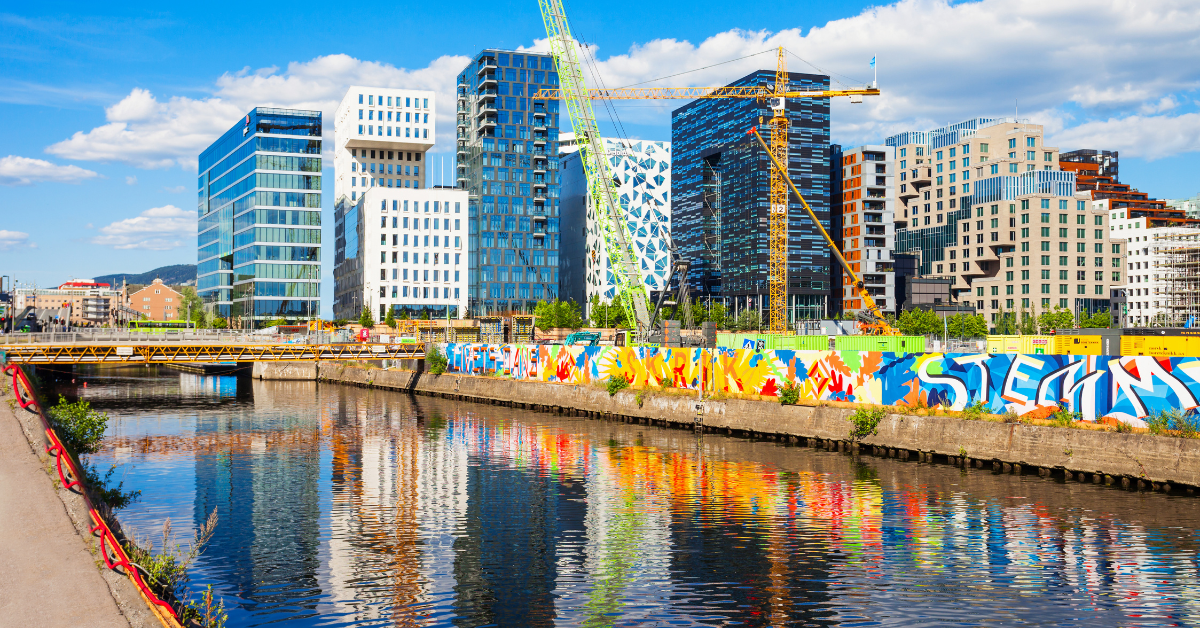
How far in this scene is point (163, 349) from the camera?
8538 centimetres

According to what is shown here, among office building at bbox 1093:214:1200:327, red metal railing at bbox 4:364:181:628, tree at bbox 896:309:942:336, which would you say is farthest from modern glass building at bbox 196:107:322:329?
red metal railing at bbox 4:364:181:628

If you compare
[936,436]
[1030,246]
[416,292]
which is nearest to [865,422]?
[936,436]

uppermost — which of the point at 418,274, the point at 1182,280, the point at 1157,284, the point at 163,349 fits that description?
the point at 418,274

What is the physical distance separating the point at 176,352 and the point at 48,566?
74.5m

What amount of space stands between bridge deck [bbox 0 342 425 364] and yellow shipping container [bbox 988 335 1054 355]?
56902 mm

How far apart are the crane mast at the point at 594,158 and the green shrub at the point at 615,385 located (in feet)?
143

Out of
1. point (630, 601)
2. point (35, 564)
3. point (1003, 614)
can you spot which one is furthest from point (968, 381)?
point (35, 564)

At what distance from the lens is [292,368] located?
11950cm

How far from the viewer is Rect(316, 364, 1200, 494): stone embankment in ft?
122

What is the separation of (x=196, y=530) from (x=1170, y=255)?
662 feet

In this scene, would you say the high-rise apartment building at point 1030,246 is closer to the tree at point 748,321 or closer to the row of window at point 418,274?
the tree at point 748,321

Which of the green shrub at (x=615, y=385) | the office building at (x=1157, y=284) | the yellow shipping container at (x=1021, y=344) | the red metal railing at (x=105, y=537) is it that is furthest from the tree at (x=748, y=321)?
the red metal railing at (x=105, y=537)

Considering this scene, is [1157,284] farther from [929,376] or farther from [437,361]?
[929,376]

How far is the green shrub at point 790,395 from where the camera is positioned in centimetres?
5579
